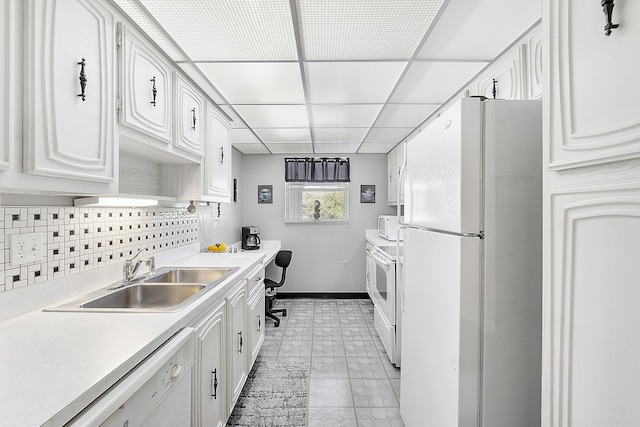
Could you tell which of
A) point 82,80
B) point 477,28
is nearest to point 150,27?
point 82,80

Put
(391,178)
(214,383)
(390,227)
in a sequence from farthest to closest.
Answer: (391,178), (390,227), (214,383)

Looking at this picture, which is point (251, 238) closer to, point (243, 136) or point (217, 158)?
point (243, 136)

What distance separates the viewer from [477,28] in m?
1.57

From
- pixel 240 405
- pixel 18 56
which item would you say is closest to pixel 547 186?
pixel 18 56

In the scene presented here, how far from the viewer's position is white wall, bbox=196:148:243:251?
10.5 ft

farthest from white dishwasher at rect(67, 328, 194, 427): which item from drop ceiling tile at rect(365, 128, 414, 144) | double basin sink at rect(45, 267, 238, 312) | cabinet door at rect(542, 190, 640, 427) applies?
drop ceiling tile at rect(365, 128, 414, 144)

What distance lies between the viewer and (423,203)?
1.64 meters

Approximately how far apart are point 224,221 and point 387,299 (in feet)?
7.07

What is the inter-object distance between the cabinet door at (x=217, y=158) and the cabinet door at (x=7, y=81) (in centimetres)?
148

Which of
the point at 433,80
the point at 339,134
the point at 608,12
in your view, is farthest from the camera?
the point at 339,134

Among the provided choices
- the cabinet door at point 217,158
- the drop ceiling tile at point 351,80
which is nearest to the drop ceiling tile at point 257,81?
the drop ceiling tile at point 351,80

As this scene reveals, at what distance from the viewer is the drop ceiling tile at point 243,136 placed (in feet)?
11.5

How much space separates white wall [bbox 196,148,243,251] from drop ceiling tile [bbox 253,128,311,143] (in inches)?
32.6

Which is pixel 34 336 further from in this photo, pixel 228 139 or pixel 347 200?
pixel 347 200
